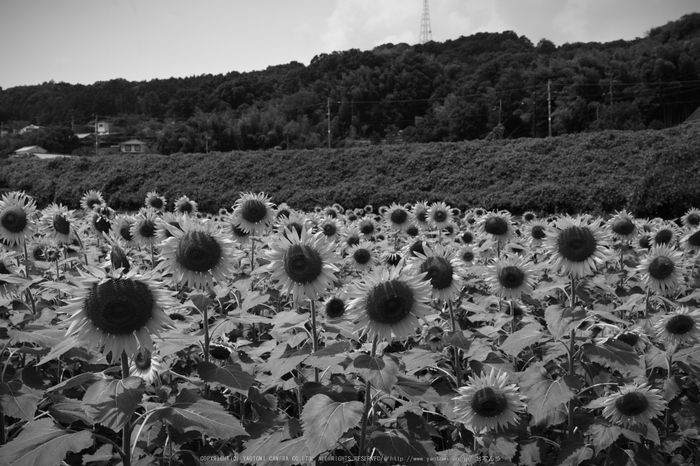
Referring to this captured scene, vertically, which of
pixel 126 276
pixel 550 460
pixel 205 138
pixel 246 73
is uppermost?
pixel 246 73

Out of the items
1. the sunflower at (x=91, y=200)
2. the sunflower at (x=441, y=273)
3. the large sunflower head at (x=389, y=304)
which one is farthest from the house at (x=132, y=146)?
the large sunflower head at (x=389, y=304)

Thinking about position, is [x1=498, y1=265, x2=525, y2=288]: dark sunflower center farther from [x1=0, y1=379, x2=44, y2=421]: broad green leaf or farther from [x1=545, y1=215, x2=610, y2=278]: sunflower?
[x1=0, y1=379, x2=44, y2=421]: broad green leaf

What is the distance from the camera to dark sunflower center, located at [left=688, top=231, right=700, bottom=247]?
486 cm

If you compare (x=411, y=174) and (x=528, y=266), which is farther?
(x=411, y=174)

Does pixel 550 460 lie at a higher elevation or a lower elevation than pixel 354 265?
lower

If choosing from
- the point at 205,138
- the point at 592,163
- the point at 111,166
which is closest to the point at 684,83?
the point at 592,163

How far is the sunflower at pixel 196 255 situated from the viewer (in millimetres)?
Result: 2523

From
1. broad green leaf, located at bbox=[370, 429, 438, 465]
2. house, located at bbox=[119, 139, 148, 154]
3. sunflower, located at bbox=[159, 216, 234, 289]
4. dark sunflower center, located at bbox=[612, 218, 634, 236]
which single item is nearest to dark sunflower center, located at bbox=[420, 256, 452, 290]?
broad green leaf, located at bbox=[370, 429, 438, 465]

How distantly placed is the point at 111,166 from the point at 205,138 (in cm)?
1538

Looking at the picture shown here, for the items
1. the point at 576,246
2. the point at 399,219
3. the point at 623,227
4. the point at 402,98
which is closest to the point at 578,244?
the point at 576,246

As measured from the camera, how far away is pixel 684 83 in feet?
195

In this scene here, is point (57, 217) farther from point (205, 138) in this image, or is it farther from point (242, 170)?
point (205, 138)

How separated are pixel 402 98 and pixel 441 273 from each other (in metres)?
75.3

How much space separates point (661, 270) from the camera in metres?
3.86
